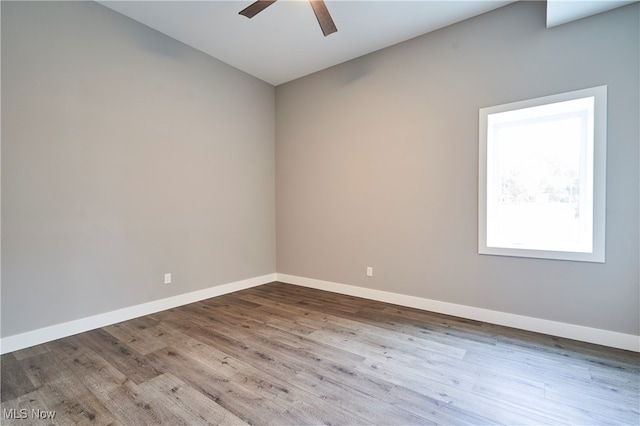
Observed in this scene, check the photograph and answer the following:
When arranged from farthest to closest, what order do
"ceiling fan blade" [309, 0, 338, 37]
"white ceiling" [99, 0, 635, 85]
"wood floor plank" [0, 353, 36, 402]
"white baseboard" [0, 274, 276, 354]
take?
"white ceiling" [99, 0, 635, 85] → "white baseboard" [0, 274, 276, 354] → "ceiling fan blade" [309, 0, 338, 37] → "wood floor plank" [0, 353, 36, 402]

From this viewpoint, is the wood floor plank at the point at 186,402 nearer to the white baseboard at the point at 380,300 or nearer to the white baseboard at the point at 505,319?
the white baseboard at the point at 380,300

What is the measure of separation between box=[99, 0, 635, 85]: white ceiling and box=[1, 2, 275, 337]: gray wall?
32cm

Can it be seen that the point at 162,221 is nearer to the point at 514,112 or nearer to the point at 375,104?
the point at 375,104

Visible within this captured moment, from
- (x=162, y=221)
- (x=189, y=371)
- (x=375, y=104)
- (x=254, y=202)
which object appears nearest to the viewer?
(x=189, y=371)

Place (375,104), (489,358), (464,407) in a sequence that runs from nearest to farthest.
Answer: (464,407) → (489,358) → (375,104)

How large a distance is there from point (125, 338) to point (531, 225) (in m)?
4.06

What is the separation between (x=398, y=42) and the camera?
3.48m

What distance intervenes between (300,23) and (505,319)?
3.75 metres

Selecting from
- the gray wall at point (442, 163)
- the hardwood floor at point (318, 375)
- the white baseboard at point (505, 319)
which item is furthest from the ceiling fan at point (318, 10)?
the white baseboard at point (505, 319)

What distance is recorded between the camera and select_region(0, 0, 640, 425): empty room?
190 centimetres

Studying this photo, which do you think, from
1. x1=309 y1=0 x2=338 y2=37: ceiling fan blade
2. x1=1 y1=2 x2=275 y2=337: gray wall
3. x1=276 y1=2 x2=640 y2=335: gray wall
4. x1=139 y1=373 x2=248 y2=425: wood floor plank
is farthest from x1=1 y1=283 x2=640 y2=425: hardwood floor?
x1=309 y1=0 x2=338 y2=37: ceiling fan blade

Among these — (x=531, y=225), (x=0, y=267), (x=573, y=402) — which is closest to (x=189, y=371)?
(x=0, y=267)

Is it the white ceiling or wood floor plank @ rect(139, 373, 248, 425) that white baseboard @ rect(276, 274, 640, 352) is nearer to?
wood floor plank @ rect(139, 373, 248, 425)

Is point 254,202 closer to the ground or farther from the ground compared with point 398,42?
closer to the ground
